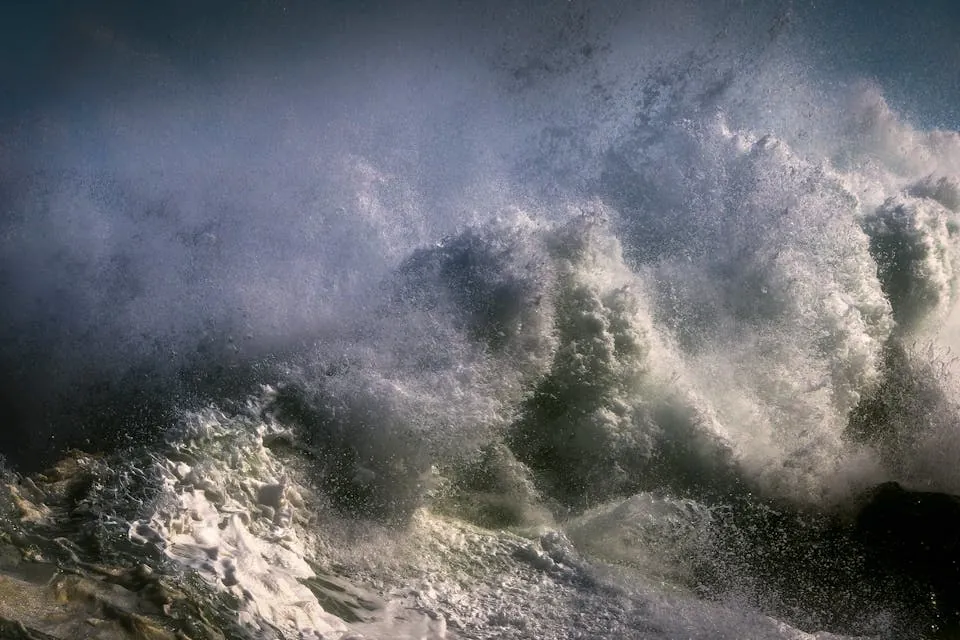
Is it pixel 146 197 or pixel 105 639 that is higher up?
pixel 146 197

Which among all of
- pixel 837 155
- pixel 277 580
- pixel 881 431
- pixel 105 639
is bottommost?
pixel 105 639

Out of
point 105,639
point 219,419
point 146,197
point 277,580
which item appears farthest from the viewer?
point 146,197

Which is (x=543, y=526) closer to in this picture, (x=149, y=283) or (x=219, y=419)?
(x=219, y=419)

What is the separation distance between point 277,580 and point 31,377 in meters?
3.05

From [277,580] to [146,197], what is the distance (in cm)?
407

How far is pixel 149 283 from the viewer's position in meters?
5.38

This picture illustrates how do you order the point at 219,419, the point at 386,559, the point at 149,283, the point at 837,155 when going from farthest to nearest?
the point at 837,155 → the point at 149,283 → the point at 219,419 → the point at 386,559

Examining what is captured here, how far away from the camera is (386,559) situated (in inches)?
147

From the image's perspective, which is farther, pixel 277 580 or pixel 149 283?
pixel 149 283

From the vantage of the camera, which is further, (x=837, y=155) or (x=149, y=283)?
(x=837, y=155)

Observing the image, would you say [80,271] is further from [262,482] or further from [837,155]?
[837,155]

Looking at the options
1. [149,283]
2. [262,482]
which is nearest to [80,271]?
[149,283]

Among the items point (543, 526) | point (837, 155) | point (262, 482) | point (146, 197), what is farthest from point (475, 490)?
point (837, 155)

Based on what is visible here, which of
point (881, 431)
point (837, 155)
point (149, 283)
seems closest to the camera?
point (881, 431)
